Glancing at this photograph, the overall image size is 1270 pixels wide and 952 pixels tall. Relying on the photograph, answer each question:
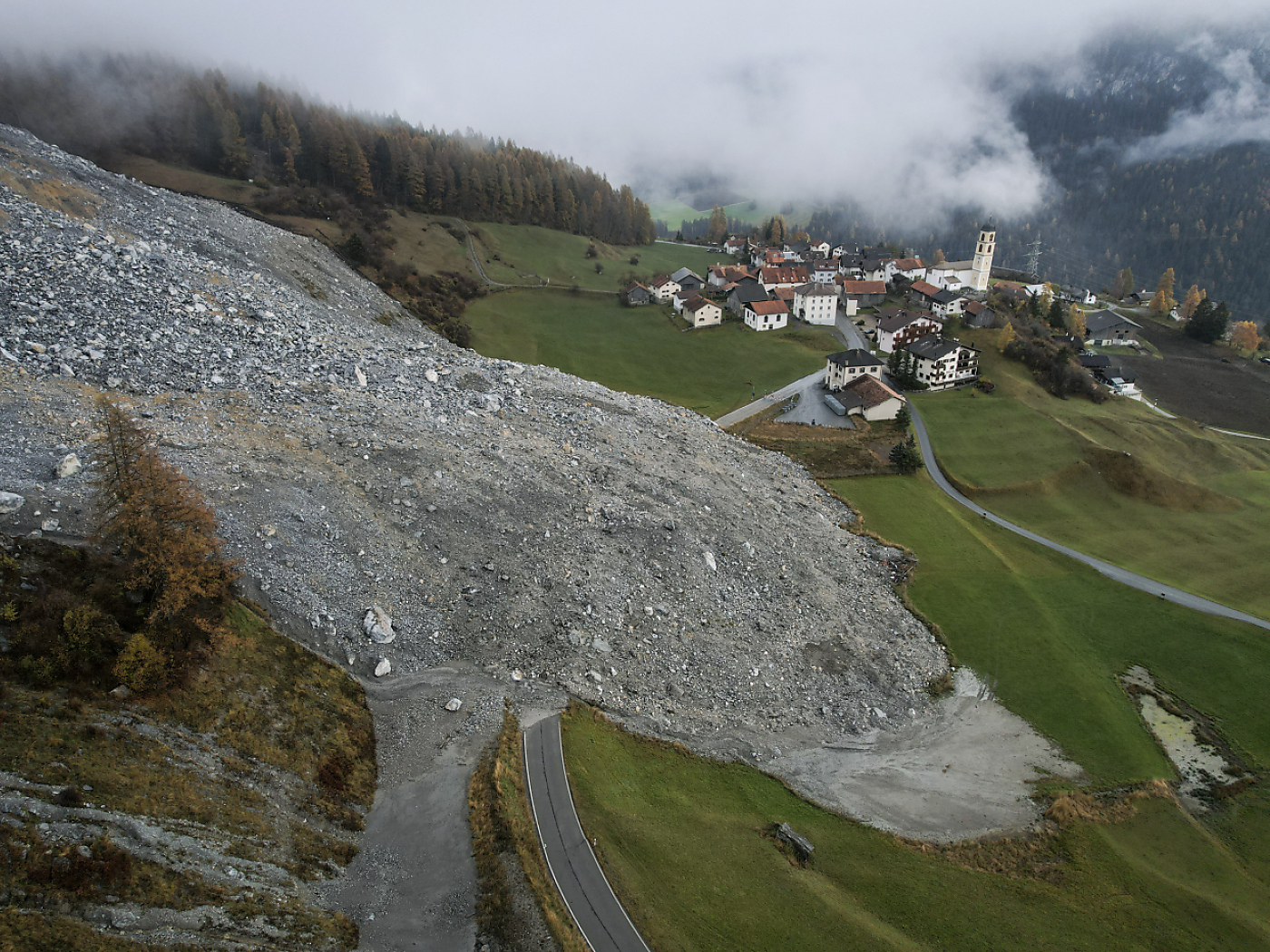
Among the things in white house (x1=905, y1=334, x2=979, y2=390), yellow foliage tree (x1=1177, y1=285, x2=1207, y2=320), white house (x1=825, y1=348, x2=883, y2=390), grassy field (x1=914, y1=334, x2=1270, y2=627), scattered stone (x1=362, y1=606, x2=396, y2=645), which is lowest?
scattered stone (x1=362, y1=606, x2=396, y2=645)

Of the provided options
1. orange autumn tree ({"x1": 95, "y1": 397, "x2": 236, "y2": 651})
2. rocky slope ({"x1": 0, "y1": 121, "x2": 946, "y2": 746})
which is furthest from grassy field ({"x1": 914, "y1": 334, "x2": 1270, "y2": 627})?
orange autumn tree ({"x1": 95, "y1": 397, "x2": 236, "y2": 651})

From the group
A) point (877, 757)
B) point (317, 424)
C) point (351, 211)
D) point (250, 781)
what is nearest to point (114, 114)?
point (351, 211)

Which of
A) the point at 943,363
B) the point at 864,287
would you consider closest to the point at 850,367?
the point at 943,363

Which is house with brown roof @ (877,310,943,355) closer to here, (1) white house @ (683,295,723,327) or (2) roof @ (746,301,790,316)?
(2) roof @ (746,301,790,316)

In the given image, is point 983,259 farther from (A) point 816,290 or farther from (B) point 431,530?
(B) point 431,530

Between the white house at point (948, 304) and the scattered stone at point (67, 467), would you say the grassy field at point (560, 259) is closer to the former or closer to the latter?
the white house at point (948, 304)
